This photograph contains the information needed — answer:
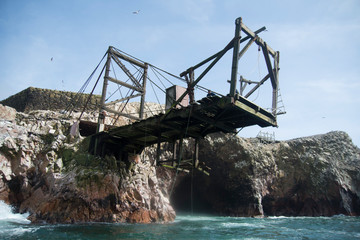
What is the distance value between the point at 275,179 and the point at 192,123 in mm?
24846

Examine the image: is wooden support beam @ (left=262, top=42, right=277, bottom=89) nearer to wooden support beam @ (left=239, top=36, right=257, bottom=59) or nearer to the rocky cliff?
wooden support beam @ (left=239, top=36, right=257, bottom=59)

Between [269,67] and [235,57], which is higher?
[269,67]

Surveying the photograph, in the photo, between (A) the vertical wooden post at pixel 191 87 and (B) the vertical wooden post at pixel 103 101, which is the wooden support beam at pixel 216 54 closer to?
(A) the vertical wooden post at pixel 191 87

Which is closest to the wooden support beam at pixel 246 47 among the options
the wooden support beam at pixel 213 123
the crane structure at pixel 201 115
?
the crane structure at pixel 201 115

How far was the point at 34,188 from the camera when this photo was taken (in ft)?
71.4

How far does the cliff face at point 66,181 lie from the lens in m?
19.9

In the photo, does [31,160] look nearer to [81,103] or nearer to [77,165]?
[77,165]

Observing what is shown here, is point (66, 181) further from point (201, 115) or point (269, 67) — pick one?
point (269, 67)

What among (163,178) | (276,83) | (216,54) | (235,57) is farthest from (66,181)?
(276,83)

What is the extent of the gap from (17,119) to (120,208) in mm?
12206

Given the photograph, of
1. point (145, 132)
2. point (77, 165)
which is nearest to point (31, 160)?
point (77, 165)

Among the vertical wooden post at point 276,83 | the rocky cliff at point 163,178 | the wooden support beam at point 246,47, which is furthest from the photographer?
the rocky cliff at point 163,178

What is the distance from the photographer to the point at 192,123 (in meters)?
18.0

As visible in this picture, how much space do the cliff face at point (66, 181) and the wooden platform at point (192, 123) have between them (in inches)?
74.8
